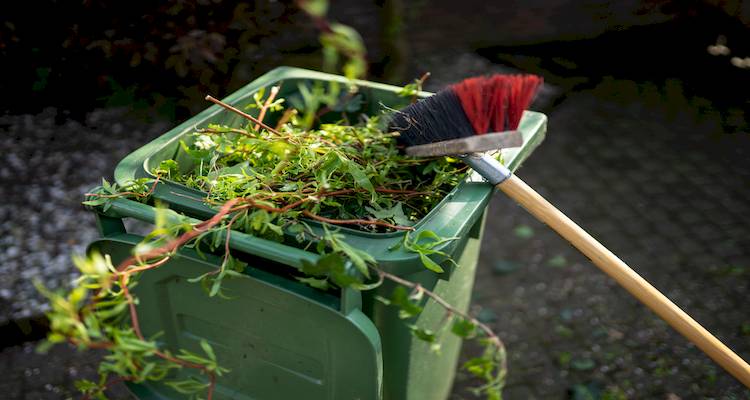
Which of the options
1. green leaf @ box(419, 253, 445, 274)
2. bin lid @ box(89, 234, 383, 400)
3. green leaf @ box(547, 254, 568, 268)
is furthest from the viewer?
green leaf @ box(547, 254, 568, 268)

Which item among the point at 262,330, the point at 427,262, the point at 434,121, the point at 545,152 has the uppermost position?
the point at 434,121

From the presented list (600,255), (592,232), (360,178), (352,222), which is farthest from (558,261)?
(352,222)

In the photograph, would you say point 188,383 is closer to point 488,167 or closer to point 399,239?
point 399,239

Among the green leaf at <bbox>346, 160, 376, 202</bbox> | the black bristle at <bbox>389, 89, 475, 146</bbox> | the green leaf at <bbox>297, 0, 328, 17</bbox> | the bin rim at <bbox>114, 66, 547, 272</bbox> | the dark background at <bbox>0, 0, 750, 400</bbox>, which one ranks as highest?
the green leaf at <bbox>297, 0, 328, 17</bbox>

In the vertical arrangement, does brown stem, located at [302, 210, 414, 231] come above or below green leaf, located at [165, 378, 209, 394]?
above

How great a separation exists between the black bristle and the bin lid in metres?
0.51

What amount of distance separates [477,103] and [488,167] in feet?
0.53

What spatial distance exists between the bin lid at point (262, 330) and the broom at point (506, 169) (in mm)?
496

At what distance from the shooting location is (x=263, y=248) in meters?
1.47

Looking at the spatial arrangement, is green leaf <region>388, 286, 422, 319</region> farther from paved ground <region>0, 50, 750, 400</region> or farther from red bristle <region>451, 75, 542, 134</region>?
paved ground <region>0, 50, 750, 400</region>

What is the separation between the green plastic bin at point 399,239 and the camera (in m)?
1.51

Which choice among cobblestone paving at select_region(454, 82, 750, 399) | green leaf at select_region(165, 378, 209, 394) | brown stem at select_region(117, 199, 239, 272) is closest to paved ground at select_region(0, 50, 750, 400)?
cobblestone paving at select_region(454, 82, 750, 399)

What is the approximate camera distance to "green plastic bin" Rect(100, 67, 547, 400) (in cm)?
151

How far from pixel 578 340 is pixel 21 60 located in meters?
3.52
